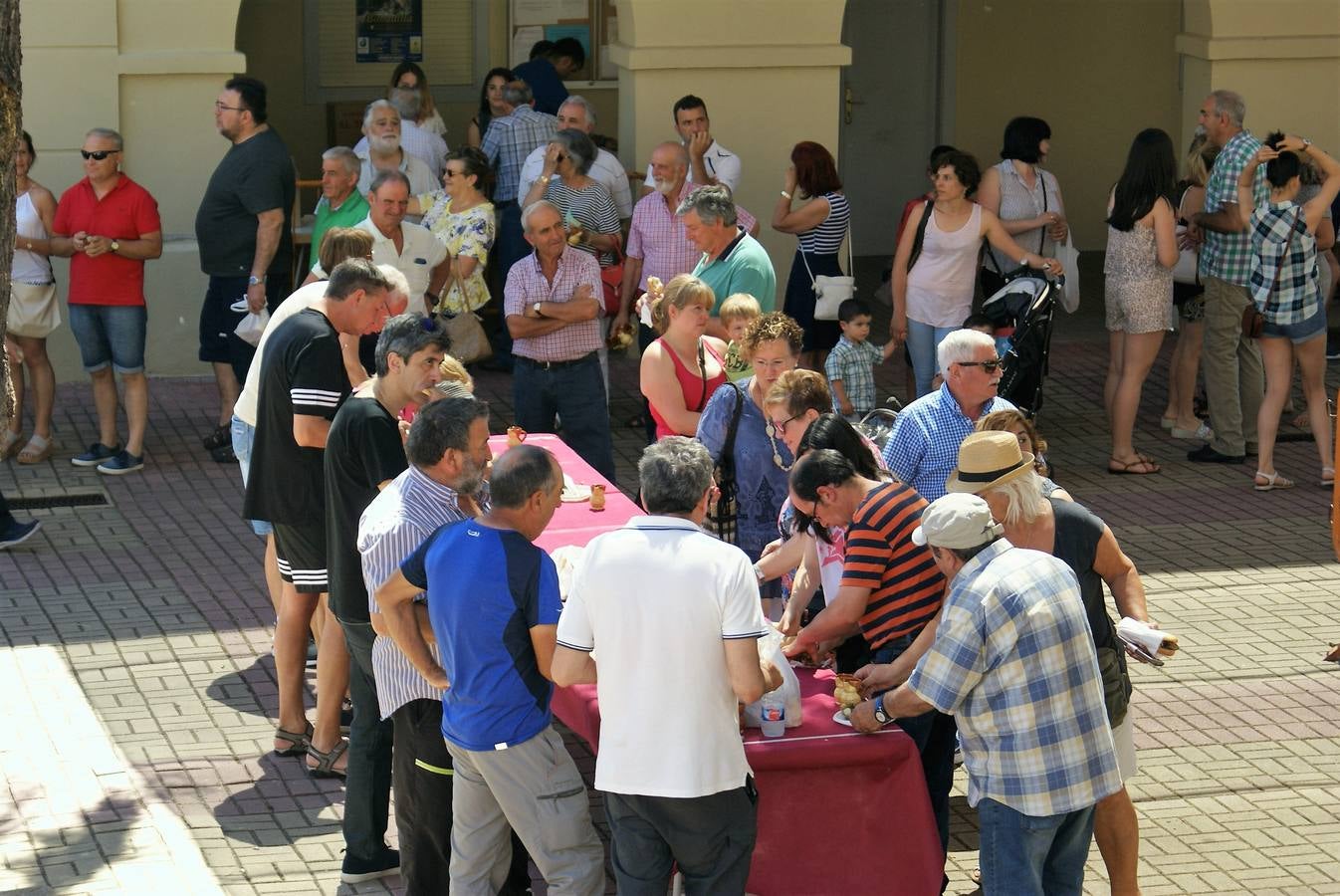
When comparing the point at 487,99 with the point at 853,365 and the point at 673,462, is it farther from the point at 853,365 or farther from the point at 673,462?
the point at 673,462

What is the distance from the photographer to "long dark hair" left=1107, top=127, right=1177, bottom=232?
10.5m

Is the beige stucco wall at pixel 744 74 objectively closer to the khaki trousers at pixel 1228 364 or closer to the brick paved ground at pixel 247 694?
the brick paved ground at pixel 247 694

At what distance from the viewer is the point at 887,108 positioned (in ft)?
55.8

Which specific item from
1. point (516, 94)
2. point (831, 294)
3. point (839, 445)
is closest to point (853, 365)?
point (831, 294)

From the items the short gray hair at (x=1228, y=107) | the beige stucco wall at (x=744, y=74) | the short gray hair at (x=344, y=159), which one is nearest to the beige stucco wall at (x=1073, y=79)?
the beige stucco wall at (x=744, y=74)

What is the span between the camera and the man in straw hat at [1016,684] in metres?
4.86

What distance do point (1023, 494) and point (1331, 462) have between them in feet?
20.1

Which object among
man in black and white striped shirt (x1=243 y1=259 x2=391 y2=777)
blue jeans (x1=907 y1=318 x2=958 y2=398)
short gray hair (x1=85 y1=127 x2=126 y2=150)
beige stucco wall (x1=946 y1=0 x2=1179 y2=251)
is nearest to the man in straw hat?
man in black and white striped shirt (x1=243 y1=259 x2=391 y2=777)

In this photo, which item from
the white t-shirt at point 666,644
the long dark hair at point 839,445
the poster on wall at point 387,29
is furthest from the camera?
the poster on wall at point 387,29

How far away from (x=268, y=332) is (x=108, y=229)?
164 inches

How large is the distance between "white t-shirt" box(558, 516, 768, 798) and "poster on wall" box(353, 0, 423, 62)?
12574 millimetres

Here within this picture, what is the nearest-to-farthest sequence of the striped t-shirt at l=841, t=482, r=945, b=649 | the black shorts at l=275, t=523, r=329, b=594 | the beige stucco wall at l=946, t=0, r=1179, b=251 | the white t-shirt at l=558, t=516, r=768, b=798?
the white t-shirt at l=558, t=516, r=768, b=798 → the striped t-shirt at l=841, t=482, r=945, b=649 → the black shorts at l=275, t=523, r=329, b=594 → the beige stucco wall at l=946, t=0, r=1179, b=251

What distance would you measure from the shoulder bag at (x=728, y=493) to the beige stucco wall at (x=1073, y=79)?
1065 centimetres

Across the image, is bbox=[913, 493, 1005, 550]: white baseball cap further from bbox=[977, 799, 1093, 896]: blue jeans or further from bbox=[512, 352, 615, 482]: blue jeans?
bbox=[512, 352, 615, 482]: blue jeans
